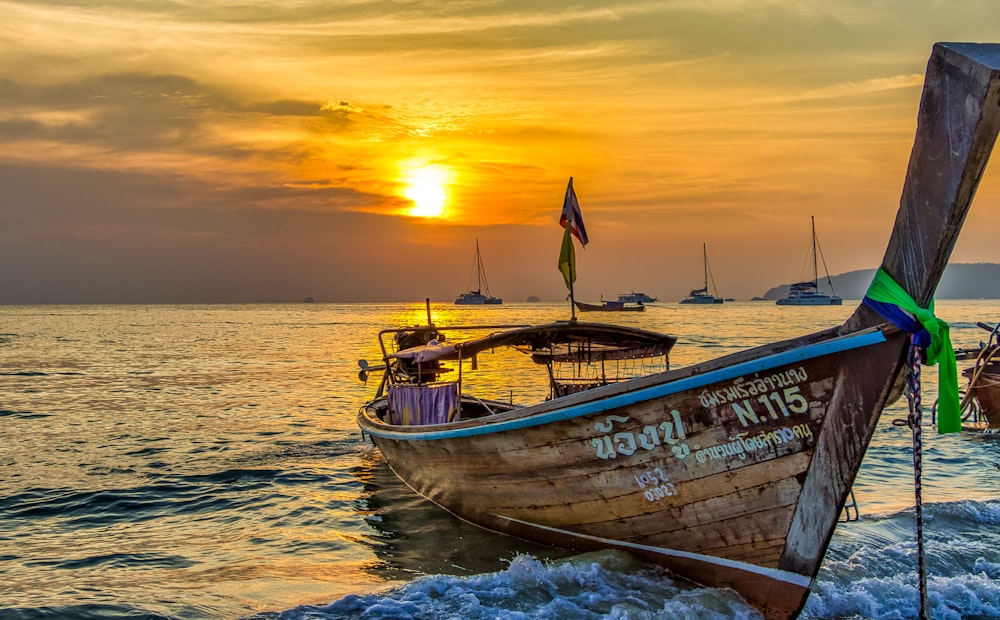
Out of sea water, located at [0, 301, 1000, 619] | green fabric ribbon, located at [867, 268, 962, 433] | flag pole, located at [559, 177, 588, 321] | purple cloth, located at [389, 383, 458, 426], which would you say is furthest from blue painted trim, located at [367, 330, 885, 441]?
flag pole, located at [559, 177, 588, 321]

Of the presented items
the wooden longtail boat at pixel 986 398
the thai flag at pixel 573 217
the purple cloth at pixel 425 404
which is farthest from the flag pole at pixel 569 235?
the wooden longtail boat at pixel 986 398

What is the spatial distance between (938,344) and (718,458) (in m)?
2.16

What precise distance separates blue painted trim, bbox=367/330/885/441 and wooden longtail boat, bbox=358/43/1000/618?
1cm

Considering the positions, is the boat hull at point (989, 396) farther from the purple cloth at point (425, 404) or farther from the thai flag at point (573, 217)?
the purple cloth at point (425, 404)

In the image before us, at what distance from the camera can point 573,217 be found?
1241 cm

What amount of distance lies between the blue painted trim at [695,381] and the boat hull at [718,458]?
1 cm

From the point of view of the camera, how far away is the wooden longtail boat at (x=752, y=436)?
5.71 meters

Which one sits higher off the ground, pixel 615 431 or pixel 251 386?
pixel 615 431

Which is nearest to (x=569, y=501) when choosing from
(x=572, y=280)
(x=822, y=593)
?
(x=822, y=593)

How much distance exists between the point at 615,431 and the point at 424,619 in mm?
2807

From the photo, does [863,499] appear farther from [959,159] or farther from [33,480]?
[33,480]

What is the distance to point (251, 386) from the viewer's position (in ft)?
107

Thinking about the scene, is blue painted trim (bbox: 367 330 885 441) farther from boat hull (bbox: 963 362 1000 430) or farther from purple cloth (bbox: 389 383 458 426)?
boat hull (bbox: 963 362 1000 430)

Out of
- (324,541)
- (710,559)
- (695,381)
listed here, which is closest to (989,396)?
(710,559)
